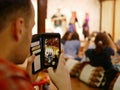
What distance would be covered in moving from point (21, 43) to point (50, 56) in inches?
15.7

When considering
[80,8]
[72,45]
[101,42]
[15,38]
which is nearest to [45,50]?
[15,38]

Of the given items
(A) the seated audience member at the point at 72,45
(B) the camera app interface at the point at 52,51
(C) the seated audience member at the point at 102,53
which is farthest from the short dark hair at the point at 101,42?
(B) the camera app interface at the point at 52,51

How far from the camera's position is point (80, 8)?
6500 mm

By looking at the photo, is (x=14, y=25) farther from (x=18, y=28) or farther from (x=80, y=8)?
(x=80, y=8)

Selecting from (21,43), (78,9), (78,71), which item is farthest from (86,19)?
(21,43)

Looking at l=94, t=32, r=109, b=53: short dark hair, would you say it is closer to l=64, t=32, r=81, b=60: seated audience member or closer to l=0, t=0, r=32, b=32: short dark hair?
l=64, t=32, r=81, b=60: seated audience member

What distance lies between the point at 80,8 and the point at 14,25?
607cm

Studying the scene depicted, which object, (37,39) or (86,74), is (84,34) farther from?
(37,39)

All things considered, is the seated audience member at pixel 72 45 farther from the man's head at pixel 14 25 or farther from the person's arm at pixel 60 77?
the man's head at pixel 14 25

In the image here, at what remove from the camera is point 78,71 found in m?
2.39

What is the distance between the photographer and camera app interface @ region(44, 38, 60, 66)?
92cm

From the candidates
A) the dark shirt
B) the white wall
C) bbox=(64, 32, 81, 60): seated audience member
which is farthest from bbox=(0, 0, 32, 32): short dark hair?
the white wall

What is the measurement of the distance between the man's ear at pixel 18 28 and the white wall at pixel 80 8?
5.68m

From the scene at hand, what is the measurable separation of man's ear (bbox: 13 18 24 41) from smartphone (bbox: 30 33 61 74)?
35 centimetres
